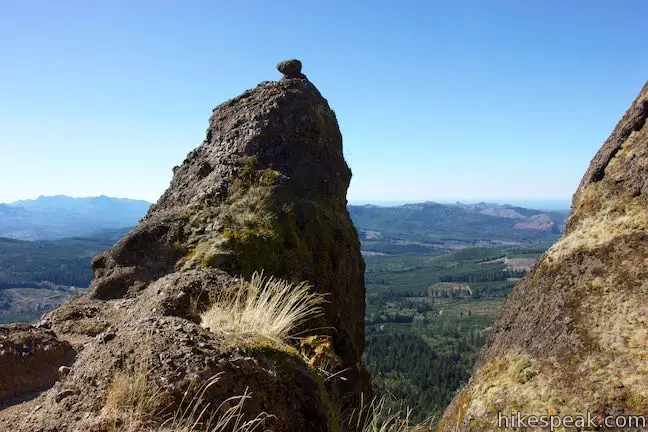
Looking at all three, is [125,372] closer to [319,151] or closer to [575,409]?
[575,409]

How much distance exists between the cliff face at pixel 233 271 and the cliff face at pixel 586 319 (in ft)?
7.80

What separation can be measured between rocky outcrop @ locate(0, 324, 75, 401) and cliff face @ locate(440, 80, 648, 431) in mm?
6202

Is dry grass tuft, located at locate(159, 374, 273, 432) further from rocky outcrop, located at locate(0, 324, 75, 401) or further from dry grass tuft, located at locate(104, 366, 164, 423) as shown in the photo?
rocky outcrop, located at locate(0, 324, 75, 401)

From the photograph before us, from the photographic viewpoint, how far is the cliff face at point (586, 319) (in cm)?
560

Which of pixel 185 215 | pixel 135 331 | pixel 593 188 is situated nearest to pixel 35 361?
pixel 135 331

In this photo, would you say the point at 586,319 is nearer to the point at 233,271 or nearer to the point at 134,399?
the point at 134,399

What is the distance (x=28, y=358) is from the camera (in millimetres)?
7523

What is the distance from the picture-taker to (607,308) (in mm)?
6426

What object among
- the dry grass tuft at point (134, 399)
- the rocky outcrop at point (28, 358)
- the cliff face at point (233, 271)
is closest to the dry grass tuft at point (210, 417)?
the cliff face at point (233, 271)

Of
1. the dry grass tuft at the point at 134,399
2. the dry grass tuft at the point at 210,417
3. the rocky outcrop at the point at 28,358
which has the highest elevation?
the dry grass tuft at the point at 134,399

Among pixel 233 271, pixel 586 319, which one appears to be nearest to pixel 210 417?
pixel 586 319

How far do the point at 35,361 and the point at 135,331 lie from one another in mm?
3568

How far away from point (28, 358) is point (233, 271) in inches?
182

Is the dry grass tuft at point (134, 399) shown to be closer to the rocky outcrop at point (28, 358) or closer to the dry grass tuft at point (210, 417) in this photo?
the dry grass tuft at point (210, 417)
